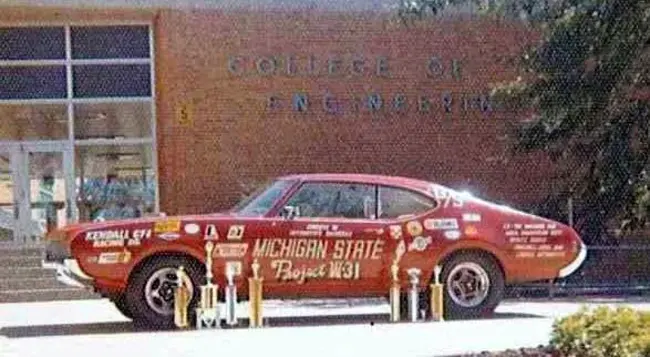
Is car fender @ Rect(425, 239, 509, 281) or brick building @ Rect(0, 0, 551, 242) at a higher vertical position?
brick building @ Rect(0, 0, 551, 242)

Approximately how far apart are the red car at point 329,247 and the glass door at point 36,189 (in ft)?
37.0

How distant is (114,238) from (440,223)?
343cm

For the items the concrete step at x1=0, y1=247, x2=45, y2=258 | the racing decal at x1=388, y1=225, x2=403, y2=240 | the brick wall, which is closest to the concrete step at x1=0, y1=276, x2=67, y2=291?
the concrete step at x1=0, y1=247, x2=45, y2=258

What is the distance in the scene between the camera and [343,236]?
561 inches

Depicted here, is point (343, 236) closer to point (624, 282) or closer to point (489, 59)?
point (624, 282)

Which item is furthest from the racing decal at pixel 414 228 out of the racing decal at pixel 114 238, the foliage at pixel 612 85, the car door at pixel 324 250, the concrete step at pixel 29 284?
the concrete step at pixel 29 284

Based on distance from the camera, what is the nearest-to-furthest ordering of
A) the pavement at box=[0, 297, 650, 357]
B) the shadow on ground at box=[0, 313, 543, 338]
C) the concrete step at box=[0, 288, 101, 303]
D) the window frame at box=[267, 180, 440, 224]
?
the pavement at box=[0, 297, 650, 357] → the shadow on ground at box=[0, 313, 543, 338] → the window frame at box=[267, 180, 440, 224] → the concrete step at box=[0, 288, 101, 303]

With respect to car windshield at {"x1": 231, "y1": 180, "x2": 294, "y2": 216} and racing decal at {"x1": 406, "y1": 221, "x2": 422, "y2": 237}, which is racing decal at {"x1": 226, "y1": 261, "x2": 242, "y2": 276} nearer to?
car windshield at {"x1": 231, "y1": 180, "x2": 294, "y2": 216}

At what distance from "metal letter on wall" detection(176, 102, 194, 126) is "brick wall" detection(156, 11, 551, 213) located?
0.13 ft

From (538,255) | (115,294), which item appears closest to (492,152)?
(538,255)

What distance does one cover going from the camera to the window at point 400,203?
47.8 ft

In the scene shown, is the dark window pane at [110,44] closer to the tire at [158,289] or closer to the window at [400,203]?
the window at [400,203]

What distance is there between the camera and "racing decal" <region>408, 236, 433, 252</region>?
14.3m

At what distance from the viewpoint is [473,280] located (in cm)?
1460
